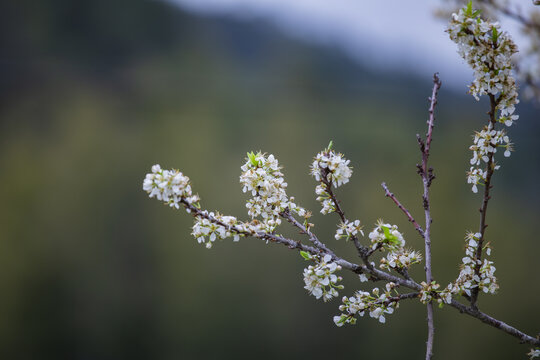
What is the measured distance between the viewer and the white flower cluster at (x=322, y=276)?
87 centimetres

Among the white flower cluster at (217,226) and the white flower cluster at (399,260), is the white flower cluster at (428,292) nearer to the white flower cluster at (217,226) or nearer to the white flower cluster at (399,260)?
the white flower cluster at (399,260)

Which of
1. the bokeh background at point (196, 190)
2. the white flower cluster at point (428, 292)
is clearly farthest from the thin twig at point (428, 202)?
the bokeh background at point (196, 190)

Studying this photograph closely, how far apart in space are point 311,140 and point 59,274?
4412 millimetres

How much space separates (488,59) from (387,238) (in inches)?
16.6

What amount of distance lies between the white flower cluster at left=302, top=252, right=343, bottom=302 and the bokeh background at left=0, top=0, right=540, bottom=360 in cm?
527

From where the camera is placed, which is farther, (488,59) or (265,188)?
(265,188)

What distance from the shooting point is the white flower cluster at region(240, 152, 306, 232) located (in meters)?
0.99

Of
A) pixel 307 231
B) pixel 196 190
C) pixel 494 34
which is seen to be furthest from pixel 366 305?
pixel 196 190

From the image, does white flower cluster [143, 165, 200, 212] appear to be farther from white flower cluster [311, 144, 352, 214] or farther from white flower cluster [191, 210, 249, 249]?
white flower cluster [311, 144, 352, 214]

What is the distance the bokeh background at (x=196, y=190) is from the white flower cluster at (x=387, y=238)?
5107mm

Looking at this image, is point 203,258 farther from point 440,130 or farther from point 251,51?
point 440,130

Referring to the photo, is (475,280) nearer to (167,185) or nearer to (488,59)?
(488,59)

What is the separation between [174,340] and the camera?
608cm

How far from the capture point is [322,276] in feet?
2.91
